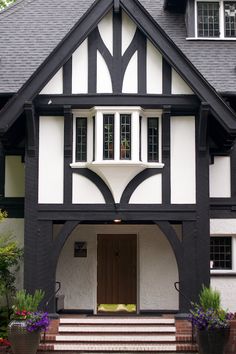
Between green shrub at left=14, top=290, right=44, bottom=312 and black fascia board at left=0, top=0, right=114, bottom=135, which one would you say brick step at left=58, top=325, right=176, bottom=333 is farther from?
black fascia board at left=0, top=0, right=114, bottom=135

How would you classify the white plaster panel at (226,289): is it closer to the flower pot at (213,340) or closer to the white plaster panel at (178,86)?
the flower pot at (213,340)

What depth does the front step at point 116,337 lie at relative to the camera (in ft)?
46.7

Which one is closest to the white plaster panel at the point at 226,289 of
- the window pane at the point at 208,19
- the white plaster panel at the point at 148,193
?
the white plaster panel at the point at 148,193

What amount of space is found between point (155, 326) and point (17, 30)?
10.2 m

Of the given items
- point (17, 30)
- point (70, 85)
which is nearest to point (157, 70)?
point (70, 85)

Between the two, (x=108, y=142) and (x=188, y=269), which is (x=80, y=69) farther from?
(x=188, y=269)

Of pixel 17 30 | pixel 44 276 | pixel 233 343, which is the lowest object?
pixel 233 343

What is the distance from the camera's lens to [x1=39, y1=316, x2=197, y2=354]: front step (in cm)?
1423

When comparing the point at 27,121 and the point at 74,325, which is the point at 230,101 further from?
the point at 74,325

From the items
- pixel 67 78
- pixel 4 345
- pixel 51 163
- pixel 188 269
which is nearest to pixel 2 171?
pixel 51 163

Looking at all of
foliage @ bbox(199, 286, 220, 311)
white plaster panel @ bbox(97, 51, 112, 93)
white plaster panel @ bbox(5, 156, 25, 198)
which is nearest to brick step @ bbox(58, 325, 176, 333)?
foliage @ bbox(199, 286, 220, 311)

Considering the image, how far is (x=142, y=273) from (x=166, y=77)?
553 centimetres

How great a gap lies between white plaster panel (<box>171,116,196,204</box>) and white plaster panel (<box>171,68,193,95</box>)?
27.1 inches

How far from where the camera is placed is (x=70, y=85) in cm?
1538
